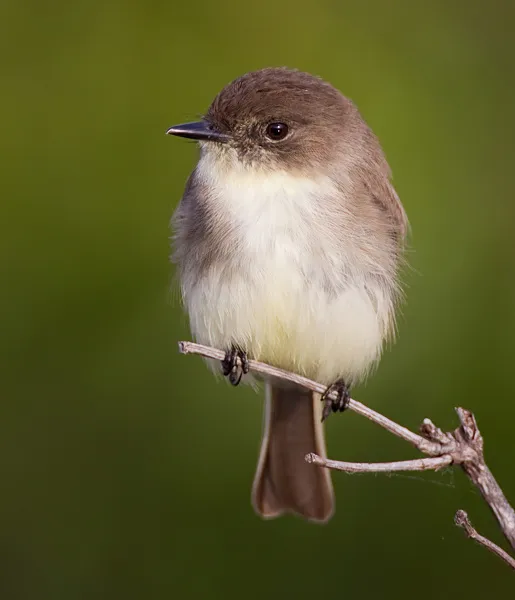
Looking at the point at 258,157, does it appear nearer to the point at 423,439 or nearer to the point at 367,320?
the point at 367,320

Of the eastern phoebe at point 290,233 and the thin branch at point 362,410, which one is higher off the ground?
the eastern phoebe at point 290,233

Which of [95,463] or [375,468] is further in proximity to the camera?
[95,463]

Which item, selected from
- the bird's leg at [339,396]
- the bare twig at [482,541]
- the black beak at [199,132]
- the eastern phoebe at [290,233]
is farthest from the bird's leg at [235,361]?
the bare twig at [482,541]

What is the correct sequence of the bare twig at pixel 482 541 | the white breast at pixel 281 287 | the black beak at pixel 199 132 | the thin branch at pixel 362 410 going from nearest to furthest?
the bare twig at pixel 482 541 < the thin branch at pixel 362 410 < the white breast at pixel 281 287 < the black beak at pixel 199 132

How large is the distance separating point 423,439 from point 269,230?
1.01 m

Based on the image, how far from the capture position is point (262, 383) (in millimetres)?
3920

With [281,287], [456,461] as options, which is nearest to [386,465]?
[456,461]

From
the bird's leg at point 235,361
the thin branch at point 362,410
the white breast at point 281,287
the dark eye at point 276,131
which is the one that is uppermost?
the dark eye at point 276,131

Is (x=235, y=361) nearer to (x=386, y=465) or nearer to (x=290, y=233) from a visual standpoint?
(x=290, y=233)

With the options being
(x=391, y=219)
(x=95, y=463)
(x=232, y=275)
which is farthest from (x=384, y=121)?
(x=95, y=463)

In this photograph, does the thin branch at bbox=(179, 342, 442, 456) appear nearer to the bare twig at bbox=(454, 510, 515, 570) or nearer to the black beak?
the bare twig at bbox=(454, 510, 515, 570)

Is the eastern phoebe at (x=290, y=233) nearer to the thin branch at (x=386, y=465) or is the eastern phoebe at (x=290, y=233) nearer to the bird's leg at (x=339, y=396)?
the bird's leg at (x=339, y=396)

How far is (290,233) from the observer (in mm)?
3285

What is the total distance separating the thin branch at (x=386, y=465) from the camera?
7.88ft
